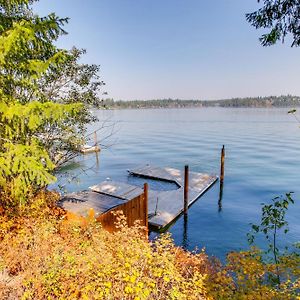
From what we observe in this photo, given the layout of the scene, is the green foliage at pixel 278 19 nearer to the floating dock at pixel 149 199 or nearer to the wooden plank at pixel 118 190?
the floating dock at pixel 149 199

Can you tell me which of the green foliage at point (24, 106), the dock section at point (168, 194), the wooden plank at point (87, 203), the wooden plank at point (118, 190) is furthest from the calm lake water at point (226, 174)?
the green foliage at point (24, 106)

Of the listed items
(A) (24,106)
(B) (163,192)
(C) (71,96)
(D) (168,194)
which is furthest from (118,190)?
(A) (24,106)

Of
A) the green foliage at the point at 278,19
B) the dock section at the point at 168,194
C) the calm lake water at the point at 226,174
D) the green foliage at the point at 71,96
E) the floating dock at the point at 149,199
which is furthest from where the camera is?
the dock section at the point at 168,194

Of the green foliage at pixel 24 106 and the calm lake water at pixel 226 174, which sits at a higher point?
the green foliage at pixel 24 106

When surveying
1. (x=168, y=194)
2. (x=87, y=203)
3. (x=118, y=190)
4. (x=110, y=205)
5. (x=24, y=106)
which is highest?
(x=24, y=106)

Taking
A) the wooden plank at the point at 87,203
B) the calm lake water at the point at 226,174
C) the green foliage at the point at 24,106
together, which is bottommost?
the calm lake water at the point at 226,174

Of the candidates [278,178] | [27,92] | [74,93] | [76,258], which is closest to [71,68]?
[74,93]

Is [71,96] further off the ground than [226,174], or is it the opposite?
[71,96]

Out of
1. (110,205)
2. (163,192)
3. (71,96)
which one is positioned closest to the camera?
(71,96)

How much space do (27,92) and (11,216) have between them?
500 cm

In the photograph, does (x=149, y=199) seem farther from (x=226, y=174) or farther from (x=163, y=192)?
(x=226, y=174)

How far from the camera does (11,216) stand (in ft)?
30.9

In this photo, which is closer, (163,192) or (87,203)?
(87,203)

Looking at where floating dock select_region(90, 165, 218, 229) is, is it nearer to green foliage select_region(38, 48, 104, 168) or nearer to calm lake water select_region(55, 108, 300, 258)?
calm lake water select_region(55, 108, 300, 258)
